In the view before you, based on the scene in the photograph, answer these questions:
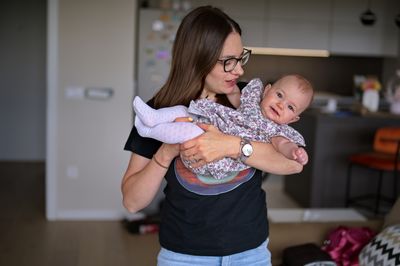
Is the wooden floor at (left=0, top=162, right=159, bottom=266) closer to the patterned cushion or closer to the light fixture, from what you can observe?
the patterned cushion

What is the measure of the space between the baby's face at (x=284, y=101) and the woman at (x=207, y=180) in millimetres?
119

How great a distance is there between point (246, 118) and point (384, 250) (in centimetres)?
98

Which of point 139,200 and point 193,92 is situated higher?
point 193,92

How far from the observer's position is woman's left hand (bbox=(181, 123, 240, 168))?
45.8 inches

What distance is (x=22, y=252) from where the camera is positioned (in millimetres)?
3498

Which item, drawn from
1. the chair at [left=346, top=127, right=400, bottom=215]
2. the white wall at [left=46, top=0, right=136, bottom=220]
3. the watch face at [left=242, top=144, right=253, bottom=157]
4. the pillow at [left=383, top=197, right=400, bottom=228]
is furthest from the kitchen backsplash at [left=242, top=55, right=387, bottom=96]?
the watch face at [left=242, top=144, right=253, bottom=157]

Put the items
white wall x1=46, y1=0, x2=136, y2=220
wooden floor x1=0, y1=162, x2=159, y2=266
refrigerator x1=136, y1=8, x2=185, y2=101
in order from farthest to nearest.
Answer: refrigerator x1=136, y1=8, x2=185, y2=101
white wall x1=46, y1=0, x2=136, y2=220
wooden floor x1=0, y1=162, x2=159, y2=266

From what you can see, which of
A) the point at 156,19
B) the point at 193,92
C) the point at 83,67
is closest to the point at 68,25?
the point at 83,67

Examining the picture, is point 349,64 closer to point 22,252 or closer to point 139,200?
point 22,252

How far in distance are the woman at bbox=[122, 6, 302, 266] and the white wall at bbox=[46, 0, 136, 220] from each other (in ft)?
9.73

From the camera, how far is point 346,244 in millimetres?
2166

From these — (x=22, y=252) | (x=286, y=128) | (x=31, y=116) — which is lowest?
(x=22, y=252)

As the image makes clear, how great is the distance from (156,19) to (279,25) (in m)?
2.07

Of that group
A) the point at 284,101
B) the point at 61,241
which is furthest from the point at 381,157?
the point at 284,101
